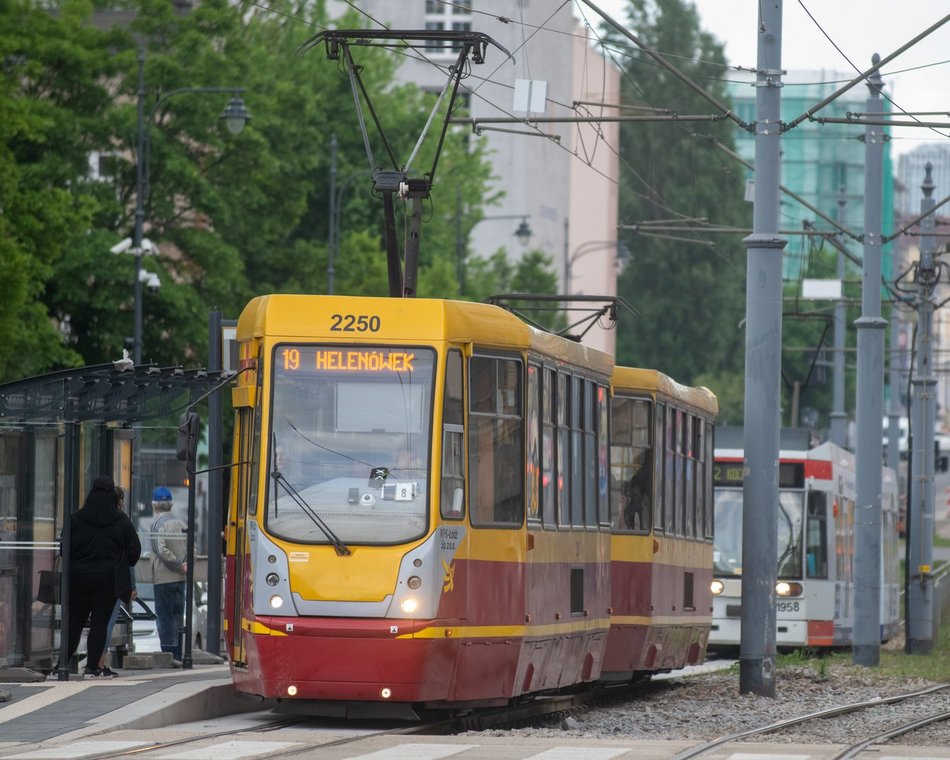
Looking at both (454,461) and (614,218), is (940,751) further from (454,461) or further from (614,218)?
(614,218)

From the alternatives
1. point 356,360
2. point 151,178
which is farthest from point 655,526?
point 151,178

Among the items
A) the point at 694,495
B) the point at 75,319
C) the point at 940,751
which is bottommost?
the point at 940,751

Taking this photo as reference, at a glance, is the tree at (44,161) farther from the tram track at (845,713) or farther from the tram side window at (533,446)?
the tram side window at (533,446)

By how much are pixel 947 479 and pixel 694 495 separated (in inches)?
3391

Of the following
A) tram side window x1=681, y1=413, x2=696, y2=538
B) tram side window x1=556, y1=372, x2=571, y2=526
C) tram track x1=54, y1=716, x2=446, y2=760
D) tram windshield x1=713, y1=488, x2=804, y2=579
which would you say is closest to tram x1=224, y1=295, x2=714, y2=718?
tram track x1=54, y1=716, x2=446, y2=760

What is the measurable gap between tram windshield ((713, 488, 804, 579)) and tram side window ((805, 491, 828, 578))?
0.13 m

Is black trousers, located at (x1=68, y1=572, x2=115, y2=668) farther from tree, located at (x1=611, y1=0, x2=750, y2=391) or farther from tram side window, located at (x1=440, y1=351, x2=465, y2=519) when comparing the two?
tree, located at (x1=611, y1=0, x2=750, y2=391)

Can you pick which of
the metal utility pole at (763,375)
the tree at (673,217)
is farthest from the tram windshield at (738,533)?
the tree at (673,217)

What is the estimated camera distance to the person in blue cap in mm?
19453

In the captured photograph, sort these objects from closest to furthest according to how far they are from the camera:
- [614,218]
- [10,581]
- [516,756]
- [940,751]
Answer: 1. [516,756]
2. [940,751]
3. [10,581]
4. [614,218]

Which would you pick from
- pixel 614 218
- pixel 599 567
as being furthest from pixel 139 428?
pixel 614 218

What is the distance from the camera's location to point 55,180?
39969 millimetres

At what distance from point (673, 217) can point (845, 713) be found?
7776 centimetres

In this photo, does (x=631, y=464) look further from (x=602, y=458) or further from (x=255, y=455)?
(x=255, y=455)
